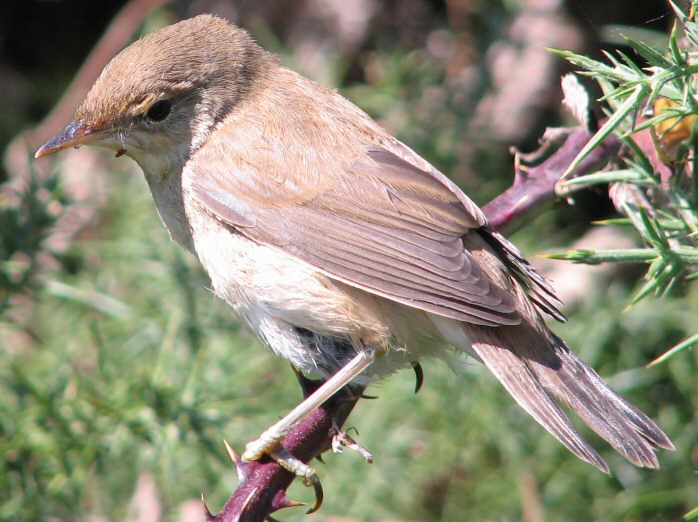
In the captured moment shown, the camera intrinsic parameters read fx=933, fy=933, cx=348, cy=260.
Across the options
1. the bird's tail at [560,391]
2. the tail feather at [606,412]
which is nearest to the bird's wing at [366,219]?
the bird's tail at [560,391]

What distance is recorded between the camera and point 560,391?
8.61ft

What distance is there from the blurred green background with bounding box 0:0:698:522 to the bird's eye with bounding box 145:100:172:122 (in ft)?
1.97

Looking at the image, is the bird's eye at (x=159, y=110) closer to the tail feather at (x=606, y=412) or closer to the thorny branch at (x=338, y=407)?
the thorny branch at (x=338, y=407)

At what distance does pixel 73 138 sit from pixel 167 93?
1.15 feet

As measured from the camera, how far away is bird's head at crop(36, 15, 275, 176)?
3035 millimetres

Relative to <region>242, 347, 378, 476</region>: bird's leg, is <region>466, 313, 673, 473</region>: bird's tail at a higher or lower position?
higher

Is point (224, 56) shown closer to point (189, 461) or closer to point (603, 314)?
point (189, 461)

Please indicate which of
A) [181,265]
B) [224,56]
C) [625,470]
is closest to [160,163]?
[224,56]

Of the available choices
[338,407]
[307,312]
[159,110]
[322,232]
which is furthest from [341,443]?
[159,110]

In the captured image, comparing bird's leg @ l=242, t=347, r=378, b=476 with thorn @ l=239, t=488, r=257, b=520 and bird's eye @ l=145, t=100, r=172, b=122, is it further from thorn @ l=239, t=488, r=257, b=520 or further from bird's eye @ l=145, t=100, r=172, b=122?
bird's eye @ l=145, t=100, r=172, b=122

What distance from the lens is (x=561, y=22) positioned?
5172 millimetres

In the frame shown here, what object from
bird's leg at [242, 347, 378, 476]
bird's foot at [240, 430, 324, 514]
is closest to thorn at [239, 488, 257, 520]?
bird's foot at [240, 430, 324, 514]

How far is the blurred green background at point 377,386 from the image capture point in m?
3.31

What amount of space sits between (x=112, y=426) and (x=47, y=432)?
26cm
